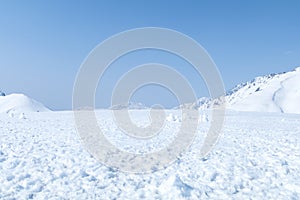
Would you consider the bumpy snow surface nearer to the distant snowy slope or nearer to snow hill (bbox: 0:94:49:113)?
snow hill (bbox: 0:94:49:113)

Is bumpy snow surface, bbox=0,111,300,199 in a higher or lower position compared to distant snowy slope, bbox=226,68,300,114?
lower

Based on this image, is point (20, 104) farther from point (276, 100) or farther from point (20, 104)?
point (276, 100)

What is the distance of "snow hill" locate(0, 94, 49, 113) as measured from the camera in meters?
59.1

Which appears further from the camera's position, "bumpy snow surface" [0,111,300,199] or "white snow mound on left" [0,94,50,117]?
"white snow mound on left" [0,94,50,117]

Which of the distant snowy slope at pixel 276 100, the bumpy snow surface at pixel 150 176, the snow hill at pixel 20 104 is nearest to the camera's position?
the bumpy snow surface at pixel 150 176

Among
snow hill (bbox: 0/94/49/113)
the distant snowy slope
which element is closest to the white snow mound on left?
snow hill (bbox: 0/94/49/113)

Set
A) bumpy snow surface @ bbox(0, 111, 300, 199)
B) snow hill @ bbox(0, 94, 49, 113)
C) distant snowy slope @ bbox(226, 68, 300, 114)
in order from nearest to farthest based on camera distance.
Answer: bumpy snow surface @ bbox(0, 111, 300, 199) → snow hill @ bbox(0, 94, 49, 113) → distant snowy slope @ bbox(226, 68, 300, 114)

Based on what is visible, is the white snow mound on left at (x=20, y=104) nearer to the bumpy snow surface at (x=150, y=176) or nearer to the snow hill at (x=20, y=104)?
the snow hill at (x=20, y=104)

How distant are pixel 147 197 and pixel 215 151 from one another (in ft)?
17.6

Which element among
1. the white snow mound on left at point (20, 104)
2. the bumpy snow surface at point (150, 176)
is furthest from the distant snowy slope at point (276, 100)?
the bumpy snow surface at point (150, 176)

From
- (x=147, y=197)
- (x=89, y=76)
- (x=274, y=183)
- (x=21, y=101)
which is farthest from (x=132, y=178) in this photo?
(x=21, y=101)

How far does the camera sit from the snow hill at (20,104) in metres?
59.1

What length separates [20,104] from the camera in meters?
61.8

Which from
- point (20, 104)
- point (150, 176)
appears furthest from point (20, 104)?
point (150, 176)
